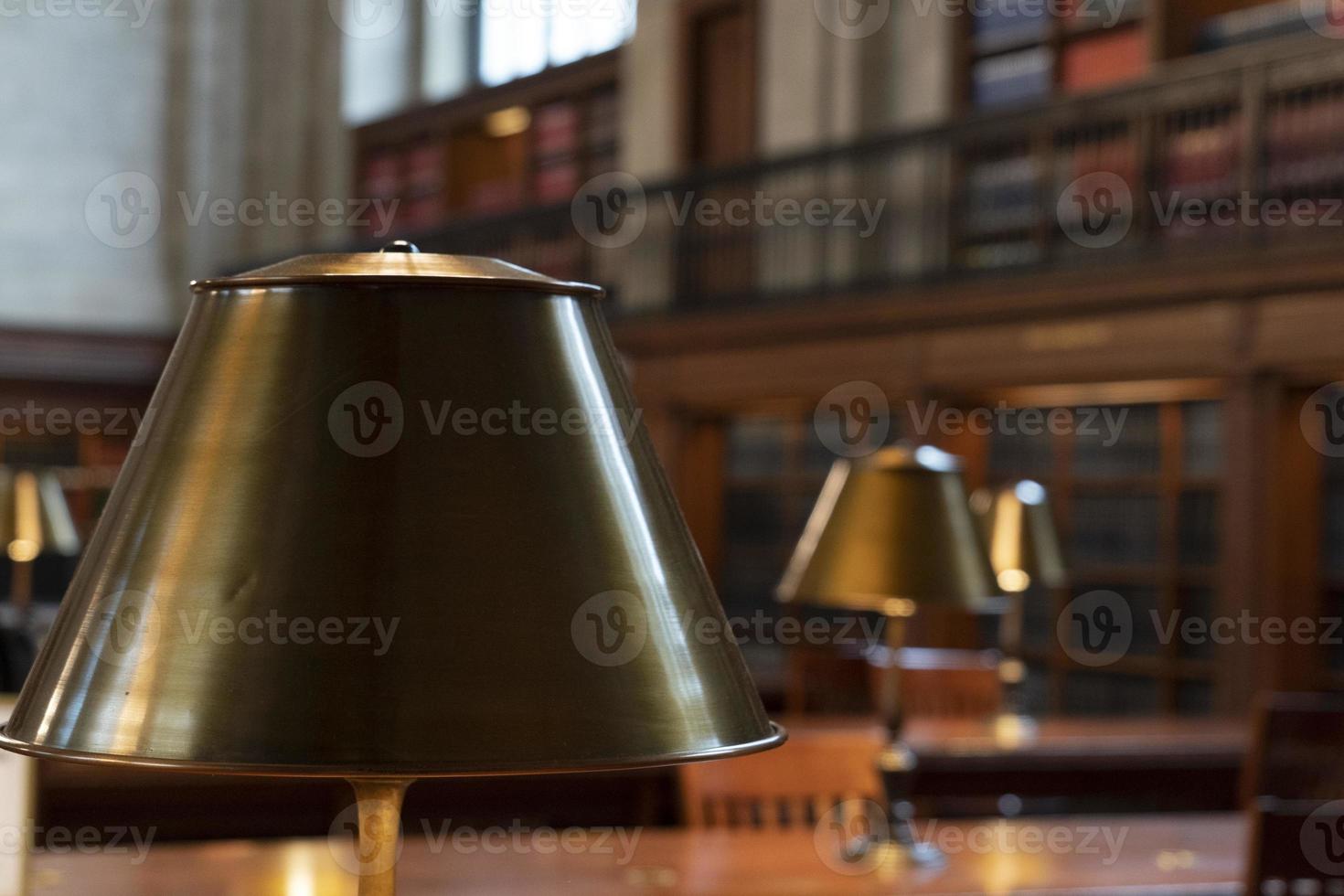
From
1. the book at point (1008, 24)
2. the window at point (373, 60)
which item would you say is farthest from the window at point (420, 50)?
the book at point (1008, 24)

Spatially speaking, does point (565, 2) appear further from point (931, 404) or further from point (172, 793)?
point (172, 793)

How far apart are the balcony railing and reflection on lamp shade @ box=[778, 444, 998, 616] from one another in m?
4.15

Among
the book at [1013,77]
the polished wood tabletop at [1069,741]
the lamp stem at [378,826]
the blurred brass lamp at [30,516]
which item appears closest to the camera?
the lamp stem at [378,826]

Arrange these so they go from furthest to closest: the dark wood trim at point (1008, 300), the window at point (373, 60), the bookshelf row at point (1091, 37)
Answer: the window at point (373, 60), the bookshelf row at point (1091, 37), the dark wood trim at point (1008, 300)

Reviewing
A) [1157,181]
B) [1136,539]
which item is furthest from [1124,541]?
[1157,181]

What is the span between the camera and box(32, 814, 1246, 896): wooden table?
124 inches

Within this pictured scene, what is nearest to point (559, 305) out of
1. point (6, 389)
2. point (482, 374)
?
point (482, 374)

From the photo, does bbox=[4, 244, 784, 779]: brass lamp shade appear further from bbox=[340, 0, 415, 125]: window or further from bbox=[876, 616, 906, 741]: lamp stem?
bbox=[340, 0, 415, 125]: window

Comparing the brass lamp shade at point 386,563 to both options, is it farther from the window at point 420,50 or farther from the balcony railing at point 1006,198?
the window at point 420,50

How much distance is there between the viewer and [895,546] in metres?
3.27

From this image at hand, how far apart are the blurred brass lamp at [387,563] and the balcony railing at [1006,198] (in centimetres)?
656

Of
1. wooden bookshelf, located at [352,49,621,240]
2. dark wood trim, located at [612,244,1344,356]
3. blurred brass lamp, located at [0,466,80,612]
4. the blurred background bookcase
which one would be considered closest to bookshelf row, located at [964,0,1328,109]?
dark wood trim, located at [612,244,1344,356]

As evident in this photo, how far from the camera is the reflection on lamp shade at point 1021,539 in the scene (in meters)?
5.49

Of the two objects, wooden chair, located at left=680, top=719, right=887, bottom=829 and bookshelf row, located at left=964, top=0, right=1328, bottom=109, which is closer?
wooden chair, located at left=680, top=719, right=887, bottom=829
